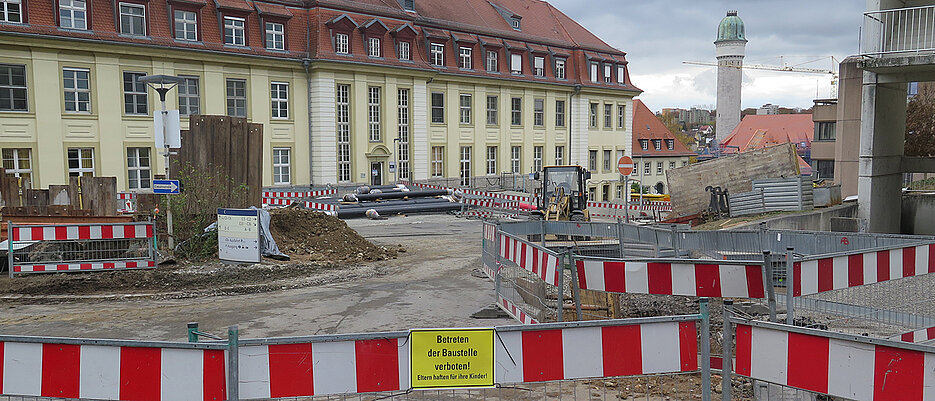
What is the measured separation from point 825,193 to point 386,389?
20498mm

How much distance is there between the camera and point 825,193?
21562mm

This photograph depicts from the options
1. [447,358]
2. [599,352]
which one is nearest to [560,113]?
[599,352]

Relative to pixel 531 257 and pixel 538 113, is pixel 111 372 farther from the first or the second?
pixel 538 113

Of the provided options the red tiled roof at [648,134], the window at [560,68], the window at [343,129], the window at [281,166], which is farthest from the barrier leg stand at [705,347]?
the red tiled roof at [648,134]

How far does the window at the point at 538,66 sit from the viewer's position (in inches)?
1930

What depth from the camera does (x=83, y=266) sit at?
46.1ft

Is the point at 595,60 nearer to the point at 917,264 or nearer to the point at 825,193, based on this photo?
the point at 825,193

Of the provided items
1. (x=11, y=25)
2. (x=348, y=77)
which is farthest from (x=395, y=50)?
(x=11, y=25)

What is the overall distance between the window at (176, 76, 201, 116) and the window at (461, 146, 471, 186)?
56.9 feet

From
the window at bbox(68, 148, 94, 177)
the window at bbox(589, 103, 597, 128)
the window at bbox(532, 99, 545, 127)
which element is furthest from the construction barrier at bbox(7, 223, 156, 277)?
the window at bbox(589, 103, 597, 128)

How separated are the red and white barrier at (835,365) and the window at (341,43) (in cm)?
3467

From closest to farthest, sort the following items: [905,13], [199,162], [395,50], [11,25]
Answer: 1. [199,162]
2. [905,13]
3. [11,25]
4. [395,50]

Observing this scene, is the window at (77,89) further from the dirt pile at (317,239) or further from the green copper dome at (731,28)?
the green copper dome at (731,28)

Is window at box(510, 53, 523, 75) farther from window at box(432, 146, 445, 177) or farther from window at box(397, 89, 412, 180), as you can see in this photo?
window at box(397, 89, 412, 180)
